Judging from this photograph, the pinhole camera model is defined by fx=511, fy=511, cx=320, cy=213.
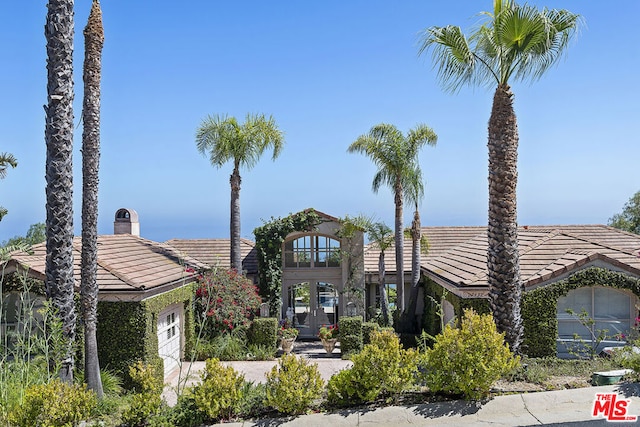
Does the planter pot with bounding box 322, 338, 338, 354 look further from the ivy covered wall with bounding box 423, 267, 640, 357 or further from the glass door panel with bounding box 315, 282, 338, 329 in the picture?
the ivy covered wall with bounding box 423, 267, 640, 357

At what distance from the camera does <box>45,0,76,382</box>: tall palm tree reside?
973cm

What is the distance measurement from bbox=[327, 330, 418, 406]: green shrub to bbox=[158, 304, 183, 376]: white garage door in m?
9.00

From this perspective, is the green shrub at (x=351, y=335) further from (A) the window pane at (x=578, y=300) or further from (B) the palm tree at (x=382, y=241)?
(A) the window pane at (x=578, y=300)

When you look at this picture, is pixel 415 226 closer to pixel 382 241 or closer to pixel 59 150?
pixel 382 241

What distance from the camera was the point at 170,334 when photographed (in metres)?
16.8

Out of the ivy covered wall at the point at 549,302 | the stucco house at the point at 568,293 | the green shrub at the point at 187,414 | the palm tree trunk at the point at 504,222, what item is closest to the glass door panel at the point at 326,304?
the stucco house at the point at 568,293

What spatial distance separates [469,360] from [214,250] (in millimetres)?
19760

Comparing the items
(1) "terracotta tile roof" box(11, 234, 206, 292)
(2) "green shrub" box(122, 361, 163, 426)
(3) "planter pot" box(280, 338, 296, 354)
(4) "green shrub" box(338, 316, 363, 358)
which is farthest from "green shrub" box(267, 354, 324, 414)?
(3) "planter pot" box(280, 338, 296, 354)

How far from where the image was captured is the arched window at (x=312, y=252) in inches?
958

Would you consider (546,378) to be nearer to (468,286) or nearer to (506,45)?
(468,286)

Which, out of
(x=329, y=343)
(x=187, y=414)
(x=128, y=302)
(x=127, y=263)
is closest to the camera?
(x=187, y=414)

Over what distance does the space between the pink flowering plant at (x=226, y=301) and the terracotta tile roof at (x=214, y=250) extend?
4051mm

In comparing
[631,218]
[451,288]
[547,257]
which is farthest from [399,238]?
[631,218]

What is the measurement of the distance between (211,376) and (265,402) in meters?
0.90
